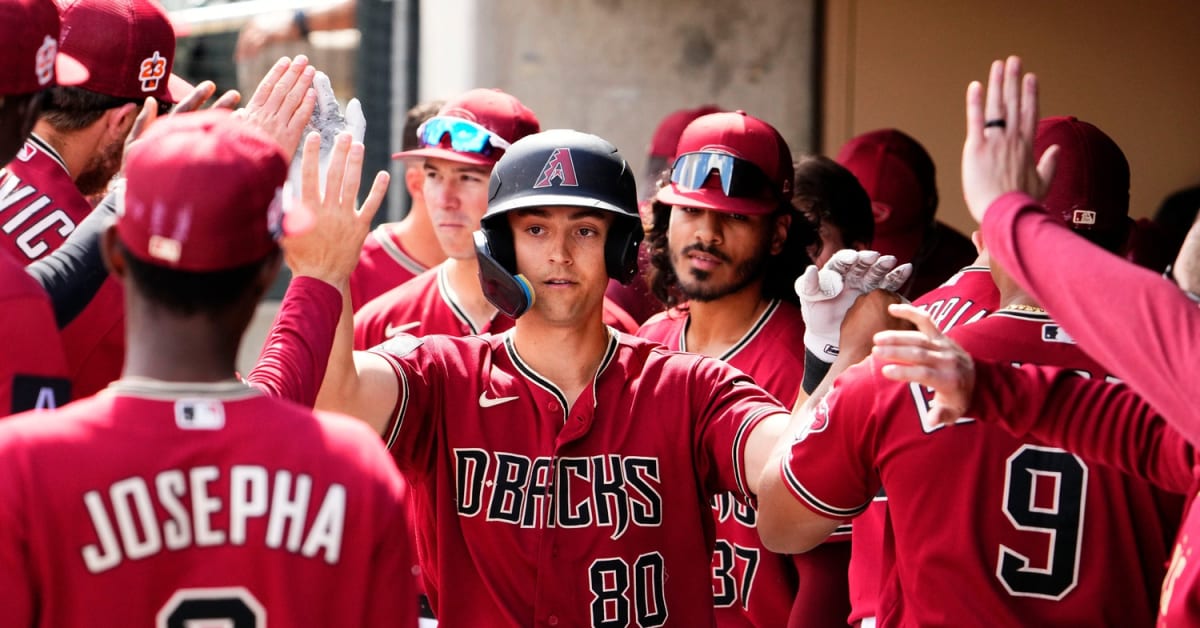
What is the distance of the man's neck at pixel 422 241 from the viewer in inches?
224

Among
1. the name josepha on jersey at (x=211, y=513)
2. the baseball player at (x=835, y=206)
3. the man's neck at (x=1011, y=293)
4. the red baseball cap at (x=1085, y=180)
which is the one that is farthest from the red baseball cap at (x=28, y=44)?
the baseball player at (x=835, y=206)

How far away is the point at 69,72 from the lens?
3.02m

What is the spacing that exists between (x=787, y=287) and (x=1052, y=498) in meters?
1.90

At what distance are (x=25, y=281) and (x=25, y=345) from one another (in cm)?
10

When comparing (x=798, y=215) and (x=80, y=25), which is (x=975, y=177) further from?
(x=798, y=215)

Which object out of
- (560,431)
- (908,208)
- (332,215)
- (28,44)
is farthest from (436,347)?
(908,208)

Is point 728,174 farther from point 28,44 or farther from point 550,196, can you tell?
point 28,44

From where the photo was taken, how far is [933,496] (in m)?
2.99

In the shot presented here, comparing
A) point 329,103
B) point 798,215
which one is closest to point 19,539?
point 329,103

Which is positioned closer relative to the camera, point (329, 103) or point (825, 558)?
point (329, 103)

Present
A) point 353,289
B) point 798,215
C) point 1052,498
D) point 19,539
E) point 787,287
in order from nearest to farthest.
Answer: point 19,539 → point 1052,498 → point 787,287 → point 798,215 → point 353,289

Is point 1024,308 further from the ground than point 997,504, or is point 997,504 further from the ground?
point 1024,308

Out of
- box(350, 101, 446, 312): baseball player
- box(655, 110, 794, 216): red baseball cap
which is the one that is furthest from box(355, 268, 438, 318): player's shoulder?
box(655, 110, 794, 216): red baseball cap

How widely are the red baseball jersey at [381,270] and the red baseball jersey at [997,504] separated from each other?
2842 mm
